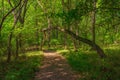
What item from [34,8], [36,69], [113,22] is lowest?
[36,69]

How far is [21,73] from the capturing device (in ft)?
49.6

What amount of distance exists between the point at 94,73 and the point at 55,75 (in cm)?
272

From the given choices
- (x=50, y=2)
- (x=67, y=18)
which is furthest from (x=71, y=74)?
(x=50, y=2)

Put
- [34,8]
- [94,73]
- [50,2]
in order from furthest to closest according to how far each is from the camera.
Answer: [34,8] < [50,2] < [94,73]

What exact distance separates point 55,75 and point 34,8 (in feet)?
89.2

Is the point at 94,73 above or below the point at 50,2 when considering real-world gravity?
below

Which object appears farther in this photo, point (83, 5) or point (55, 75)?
point (55, 75)

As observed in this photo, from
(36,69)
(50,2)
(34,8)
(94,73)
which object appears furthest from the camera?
(34,8)

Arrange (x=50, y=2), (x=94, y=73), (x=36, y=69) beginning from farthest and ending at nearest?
(x=50, y=2) < (x=36, y=69) < (x=94, y=73)

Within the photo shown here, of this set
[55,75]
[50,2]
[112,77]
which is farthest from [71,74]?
[50,2]

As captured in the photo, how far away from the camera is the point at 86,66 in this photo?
50.6 feet

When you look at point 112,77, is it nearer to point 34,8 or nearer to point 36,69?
point 36,69

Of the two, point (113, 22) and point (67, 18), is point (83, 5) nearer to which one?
point (67, 18)

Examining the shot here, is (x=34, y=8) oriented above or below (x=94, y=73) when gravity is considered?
above
